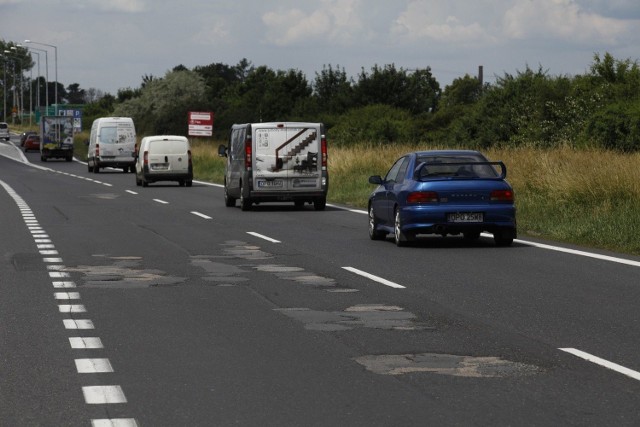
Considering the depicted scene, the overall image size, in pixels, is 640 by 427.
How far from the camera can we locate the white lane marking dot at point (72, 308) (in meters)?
12.1

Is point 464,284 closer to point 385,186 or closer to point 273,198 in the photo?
point 385,186

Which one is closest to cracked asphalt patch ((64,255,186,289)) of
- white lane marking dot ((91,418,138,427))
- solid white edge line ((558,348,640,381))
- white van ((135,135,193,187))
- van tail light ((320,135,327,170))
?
solid white edge line ((558,348,640,381))

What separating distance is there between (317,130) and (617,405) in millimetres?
22596

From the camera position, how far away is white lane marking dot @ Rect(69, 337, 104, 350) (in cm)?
998

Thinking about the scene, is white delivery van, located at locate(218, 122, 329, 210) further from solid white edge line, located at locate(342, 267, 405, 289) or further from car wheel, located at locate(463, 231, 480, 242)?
solid white edge line, located at locate(342, 267, 405, 289)

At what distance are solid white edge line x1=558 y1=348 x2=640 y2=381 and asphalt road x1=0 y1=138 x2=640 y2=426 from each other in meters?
0.01

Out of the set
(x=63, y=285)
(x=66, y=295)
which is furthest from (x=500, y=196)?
(x=66, y=295)

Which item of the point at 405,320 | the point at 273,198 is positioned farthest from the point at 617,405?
the point at 273,198

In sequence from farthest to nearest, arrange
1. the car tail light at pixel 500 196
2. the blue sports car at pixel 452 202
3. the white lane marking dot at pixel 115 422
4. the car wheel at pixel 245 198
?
the car wheel at pixel 245 198
the car tail light at pixel 500 196
the blue sports car at pixel 452 202
the white lane marking dot at pixel 115 422

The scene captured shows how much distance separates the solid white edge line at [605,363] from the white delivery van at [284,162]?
20.2 meters

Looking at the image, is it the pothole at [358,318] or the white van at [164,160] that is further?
the white van at [164,160]

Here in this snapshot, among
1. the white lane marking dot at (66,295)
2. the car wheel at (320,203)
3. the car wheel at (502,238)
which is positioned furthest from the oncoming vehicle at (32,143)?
the white lane marking dot at (66,295)

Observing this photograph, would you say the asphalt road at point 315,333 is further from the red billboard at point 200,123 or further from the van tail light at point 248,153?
the red billboard at point 200,123

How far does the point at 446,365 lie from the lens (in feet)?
29.9
